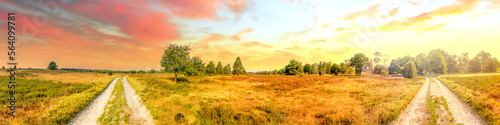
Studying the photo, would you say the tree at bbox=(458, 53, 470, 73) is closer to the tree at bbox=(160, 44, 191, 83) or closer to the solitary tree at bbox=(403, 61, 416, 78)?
the solitary tree at bbox=(403, 61, 416, 78)

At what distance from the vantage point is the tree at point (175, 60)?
128 ft

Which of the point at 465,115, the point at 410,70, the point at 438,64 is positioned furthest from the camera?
the point at 438,64

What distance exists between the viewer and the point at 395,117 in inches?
432

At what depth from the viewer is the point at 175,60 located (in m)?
39.0

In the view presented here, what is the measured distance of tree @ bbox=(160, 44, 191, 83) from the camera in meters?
39.0

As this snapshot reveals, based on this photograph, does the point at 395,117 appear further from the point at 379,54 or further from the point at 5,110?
the point at 379,54

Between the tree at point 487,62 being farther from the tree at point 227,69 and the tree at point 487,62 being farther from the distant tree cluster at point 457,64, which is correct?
the tree at point 227,69

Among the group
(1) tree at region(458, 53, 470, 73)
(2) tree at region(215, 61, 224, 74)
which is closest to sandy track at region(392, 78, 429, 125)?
(2) tree at region(215, 61, 224, 74)

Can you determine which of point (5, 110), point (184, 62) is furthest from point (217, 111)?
point (184, 62)

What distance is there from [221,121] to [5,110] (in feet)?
50.0

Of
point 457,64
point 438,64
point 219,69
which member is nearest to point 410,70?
point 438,64

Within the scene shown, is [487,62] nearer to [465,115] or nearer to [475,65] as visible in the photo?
[475,65]

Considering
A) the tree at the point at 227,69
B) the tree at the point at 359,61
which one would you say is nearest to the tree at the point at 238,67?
the tree at the point at 227,69

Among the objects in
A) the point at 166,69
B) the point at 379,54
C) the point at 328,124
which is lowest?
the point at 328,124
